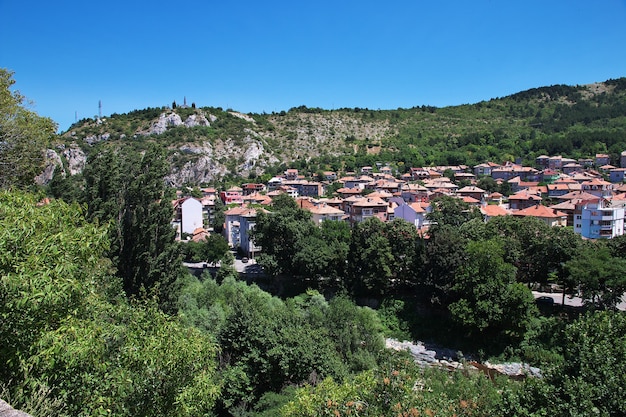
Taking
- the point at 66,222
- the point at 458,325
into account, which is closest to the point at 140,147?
the point at 458,325

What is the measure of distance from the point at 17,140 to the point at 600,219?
35.5 meters

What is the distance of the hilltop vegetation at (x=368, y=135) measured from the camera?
72938 mm

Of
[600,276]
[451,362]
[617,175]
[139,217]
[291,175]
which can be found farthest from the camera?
[291,175]

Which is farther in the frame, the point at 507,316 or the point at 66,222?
the point at 507,316

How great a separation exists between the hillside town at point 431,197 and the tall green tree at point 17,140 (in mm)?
11482

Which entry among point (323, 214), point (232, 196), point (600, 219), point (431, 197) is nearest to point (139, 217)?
point (323, 214)

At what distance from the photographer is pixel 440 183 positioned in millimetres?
55500

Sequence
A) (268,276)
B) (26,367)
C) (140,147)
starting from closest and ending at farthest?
(26,367)
(268,276)
(140,147)

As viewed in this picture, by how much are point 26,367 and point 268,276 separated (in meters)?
23.7

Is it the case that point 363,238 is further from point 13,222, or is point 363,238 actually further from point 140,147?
point 140,147

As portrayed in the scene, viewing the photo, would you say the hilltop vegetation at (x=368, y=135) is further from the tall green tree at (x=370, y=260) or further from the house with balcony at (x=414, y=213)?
the tall green tree at (x=370, y=260)

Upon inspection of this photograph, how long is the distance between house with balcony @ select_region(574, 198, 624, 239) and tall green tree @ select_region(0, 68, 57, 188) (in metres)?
34.7

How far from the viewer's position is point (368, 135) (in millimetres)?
91250

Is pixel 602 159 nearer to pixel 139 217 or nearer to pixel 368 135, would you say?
pixel 368 135
